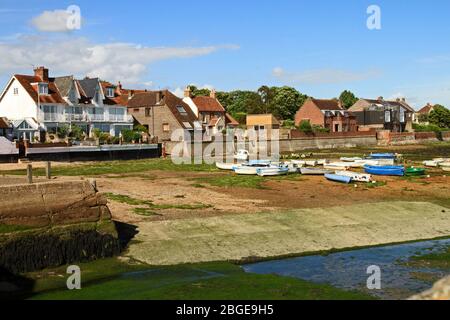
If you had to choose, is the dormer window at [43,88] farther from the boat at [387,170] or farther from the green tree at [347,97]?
the green tree at [347,97]

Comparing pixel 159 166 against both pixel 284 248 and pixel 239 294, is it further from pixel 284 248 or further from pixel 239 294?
pixel 239 294

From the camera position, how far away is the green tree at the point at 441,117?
490 ft

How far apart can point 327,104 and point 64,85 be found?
59.2 meters

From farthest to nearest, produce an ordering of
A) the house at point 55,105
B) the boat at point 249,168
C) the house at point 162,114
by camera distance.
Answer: the house at point 162,114
the house at point 55,105
the boat at point 249,168

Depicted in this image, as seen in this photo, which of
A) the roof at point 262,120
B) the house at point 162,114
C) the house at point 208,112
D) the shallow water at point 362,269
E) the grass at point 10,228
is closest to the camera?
the shallow water at point 362,269

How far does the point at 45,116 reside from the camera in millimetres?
77750

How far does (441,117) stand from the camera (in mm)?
149875

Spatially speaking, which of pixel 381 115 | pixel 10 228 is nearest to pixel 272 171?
pixel 10 228

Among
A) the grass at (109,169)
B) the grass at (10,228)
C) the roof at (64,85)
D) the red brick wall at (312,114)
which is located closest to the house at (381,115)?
the red brick wall at (312,114)

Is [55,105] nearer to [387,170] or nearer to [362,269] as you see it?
[387,170]

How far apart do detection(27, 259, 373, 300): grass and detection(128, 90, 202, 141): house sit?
68.9 m

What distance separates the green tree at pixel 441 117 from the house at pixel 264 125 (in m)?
67.6
